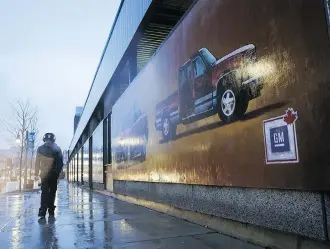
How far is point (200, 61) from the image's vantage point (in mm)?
5891

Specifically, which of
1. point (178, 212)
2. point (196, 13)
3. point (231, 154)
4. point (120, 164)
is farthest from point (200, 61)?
point (120, 164)

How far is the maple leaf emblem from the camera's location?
143 inches

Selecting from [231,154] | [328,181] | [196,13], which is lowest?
[328,181]

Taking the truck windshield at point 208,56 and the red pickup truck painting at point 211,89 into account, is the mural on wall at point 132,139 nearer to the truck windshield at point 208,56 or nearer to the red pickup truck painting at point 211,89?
A: the red pickup truck painting at point 211,89

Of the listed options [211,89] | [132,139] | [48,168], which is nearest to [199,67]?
[211,89]

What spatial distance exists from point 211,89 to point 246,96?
105 centimetres

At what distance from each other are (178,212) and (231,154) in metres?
2.75

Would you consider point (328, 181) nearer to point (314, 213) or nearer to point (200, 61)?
point (314, 213)

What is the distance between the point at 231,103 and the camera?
482 cm

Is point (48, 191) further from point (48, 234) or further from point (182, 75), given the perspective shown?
point (182, 75)

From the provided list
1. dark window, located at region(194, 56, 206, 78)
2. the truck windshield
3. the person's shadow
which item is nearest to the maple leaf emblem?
the truck windshield

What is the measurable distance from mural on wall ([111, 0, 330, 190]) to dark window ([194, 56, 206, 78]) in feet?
0.07

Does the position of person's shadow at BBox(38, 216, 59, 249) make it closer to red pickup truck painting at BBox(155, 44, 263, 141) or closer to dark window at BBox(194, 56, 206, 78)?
red pickup truck painting at BBox(155, 44, 263, 141)

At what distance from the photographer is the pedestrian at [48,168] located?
812 centimetres
